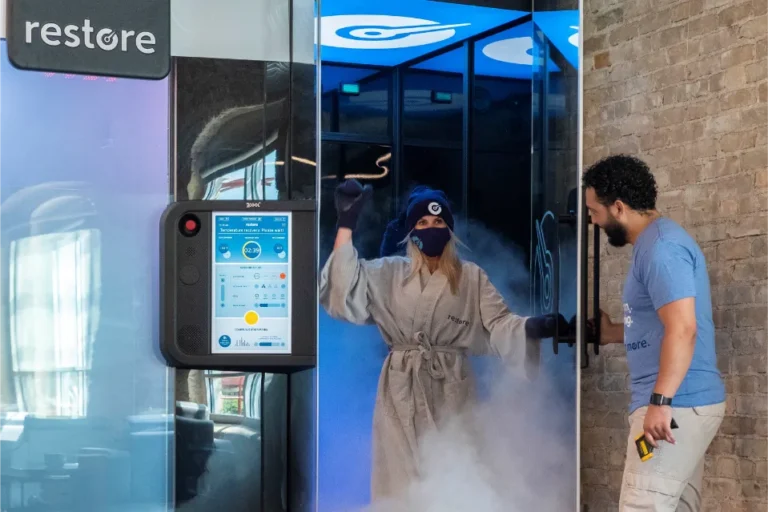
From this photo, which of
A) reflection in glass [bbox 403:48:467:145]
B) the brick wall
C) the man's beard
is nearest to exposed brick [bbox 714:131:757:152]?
the brick wall

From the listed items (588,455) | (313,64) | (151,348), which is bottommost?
(588,455)

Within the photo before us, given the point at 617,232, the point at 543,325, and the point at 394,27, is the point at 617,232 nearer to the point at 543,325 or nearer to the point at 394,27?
the point at 543,325

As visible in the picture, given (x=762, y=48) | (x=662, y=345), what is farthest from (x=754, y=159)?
(x=662, y=345)

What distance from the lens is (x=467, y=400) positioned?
323 centimetres

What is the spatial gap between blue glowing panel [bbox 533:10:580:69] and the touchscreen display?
142 cm

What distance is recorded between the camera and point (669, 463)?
2920 millimetres

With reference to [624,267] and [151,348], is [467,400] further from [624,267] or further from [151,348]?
[151,348]

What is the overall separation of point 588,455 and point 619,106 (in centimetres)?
127

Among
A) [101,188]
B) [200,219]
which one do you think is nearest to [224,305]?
[200,219]

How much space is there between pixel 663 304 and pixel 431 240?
26.8 inches

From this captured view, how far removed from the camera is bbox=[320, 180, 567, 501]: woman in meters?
3.17

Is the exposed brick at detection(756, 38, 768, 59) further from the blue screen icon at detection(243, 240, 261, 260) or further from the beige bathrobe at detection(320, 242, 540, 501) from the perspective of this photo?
the blue screen icon at detection(243, 240, 261, 260)

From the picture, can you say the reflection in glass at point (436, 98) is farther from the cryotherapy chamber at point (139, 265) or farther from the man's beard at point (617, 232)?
the cryotherapy chamber at point (139, 265)

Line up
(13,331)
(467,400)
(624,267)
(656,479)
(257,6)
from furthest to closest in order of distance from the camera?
(624,267) < (467,400) < (656,479) < (257,6) < (13,331)
